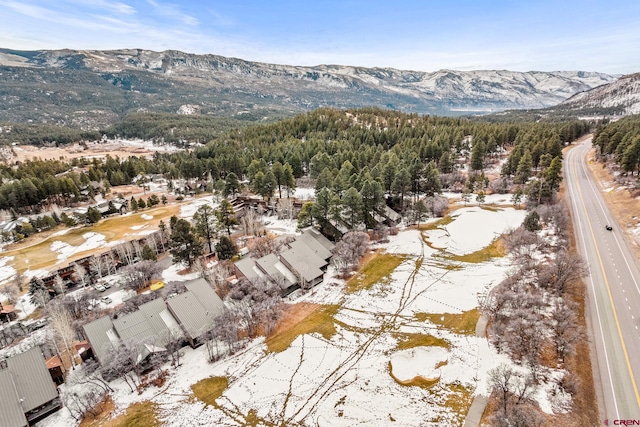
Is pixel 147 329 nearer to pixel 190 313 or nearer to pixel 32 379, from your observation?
pixel 190 313

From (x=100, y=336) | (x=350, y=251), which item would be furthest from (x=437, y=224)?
(x=100, y=336)

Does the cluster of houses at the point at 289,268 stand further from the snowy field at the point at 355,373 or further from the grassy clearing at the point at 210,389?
the grassy clearing at the point at 210,389

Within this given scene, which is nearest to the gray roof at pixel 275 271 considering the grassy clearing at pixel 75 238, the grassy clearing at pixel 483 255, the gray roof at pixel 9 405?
the grassy clearing at pixel 483 255

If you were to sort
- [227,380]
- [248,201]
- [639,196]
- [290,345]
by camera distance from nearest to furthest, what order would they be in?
[227,380]
[290,345]
[639,196]
[248,201]

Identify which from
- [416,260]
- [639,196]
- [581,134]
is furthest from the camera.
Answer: [581,134]

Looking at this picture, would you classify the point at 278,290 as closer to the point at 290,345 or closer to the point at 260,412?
A: the point at 290,345

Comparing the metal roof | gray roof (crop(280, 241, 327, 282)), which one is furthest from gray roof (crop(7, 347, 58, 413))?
gray roof (crop(280, 241, 327, 282))

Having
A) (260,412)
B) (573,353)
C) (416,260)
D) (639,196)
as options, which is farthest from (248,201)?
(639,196)
